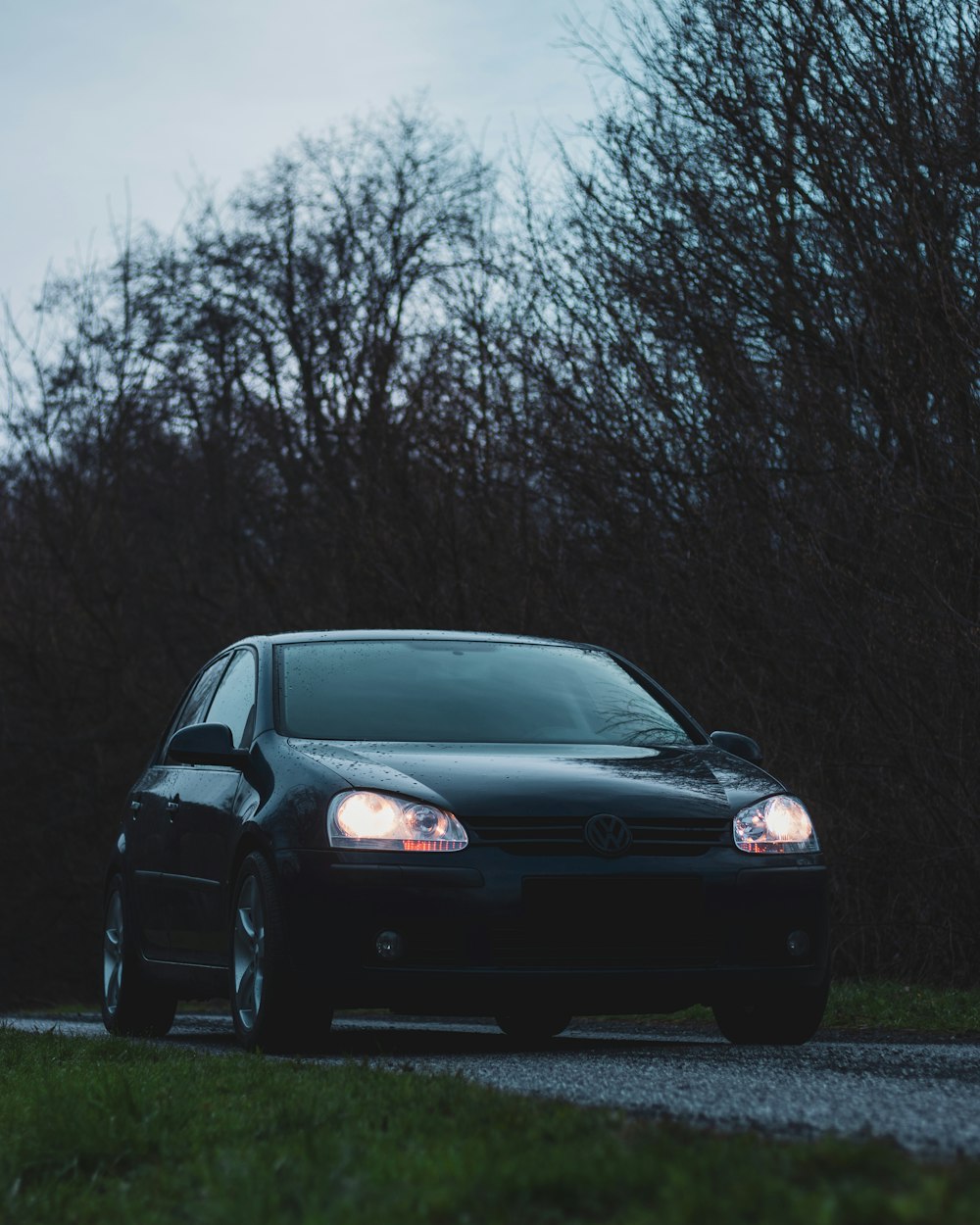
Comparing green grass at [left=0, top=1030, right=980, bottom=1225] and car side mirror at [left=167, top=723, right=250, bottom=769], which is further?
car side mirror at [left=167, top=723, right=250, bottom=769]

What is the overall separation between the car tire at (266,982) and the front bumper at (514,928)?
8cm

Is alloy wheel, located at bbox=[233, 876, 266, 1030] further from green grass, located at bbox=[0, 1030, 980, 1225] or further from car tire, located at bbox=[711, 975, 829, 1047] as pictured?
car tire, located at bbox=[711, 975, 829, 1047]

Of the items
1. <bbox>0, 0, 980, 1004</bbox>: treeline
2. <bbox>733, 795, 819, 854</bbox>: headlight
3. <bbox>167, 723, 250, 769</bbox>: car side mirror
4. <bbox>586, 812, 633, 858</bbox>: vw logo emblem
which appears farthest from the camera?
<bbox>0, 0, 980, 1004</bbox>: treeline

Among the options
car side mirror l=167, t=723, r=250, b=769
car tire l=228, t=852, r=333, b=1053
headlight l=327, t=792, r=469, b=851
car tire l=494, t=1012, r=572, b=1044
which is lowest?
car tire l=494, t=1012, r=572, b=1044

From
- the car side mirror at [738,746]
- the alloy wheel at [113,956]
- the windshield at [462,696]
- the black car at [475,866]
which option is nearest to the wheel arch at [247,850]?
the black car at [475,866]

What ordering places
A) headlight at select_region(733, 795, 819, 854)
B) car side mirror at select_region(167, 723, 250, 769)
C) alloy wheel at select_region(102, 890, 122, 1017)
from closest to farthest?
headlight at select_region(733, 795, 819, 854)
car side mirror at select_region(167, 723, 250, 769)
alloy wheel at select_region(102, 890, 122, 1017)

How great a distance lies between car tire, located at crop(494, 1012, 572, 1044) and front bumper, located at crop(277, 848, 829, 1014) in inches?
71.4

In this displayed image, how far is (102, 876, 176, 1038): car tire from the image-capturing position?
32.9ft

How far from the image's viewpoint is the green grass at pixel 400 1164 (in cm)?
374

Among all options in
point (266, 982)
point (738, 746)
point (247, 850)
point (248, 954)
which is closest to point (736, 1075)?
point (266, 982)

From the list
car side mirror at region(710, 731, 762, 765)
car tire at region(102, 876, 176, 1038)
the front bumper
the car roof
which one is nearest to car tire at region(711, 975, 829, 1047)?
the front bumper

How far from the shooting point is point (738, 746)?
9312mm

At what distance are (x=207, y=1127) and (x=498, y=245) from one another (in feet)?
49.3

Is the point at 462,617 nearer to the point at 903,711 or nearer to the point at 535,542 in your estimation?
the point at 535,542
